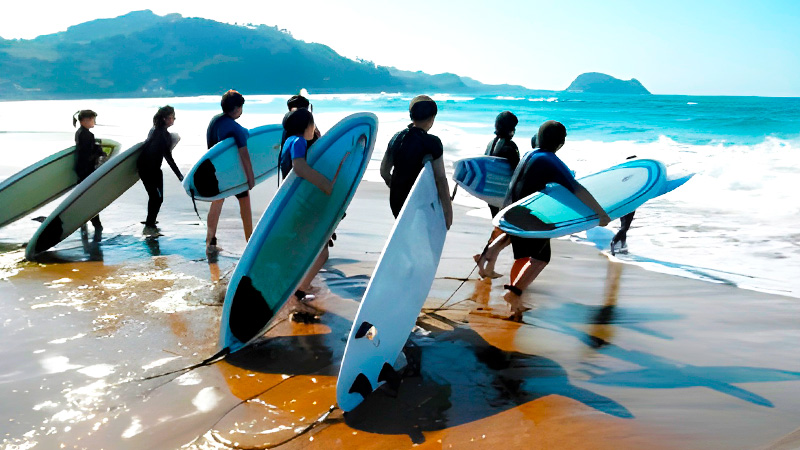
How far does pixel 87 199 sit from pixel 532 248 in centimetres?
488

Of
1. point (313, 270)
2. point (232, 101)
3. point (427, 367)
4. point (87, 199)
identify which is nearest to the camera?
point (427, 367)

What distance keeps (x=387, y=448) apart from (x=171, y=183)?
8506 mm

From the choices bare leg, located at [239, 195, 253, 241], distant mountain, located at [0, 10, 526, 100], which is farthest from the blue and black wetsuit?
distant mountain, located at [0, 10, 526, 100]

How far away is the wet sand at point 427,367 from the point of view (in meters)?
2.60

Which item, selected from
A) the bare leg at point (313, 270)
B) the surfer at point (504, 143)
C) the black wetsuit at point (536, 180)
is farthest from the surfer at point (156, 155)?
the black wetsuit at point (536, 180)

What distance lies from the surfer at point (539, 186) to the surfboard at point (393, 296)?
0.84m

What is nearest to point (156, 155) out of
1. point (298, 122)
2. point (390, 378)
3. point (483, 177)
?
point (298, 122)

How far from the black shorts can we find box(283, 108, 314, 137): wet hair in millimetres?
1634

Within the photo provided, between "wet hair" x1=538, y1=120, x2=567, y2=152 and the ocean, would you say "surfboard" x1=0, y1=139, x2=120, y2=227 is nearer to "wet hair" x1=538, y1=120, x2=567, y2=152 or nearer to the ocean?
the ocean

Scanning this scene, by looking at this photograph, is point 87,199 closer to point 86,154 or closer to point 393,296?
point 86,154

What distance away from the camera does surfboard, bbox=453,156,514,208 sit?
5.23 meters

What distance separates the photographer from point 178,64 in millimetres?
122375

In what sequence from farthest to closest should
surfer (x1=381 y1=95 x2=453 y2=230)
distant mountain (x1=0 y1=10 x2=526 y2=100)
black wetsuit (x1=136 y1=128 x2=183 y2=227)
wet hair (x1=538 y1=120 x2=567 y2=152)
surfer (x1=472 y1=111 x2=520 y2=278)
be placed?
distant mountain (x1=0 y1=10 x2=526 y2=100), black wetsuit (x1=136 y1=128 x2=183 y2=227), surfer (x1=472 y1=111 x2=520 y2=278), wet hair (x1=538 y1=120 x2=567 y2=152), surfer (x1=381 y1=95 x2=453 y2=230)

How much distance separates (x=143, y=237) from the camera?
6.50 m
